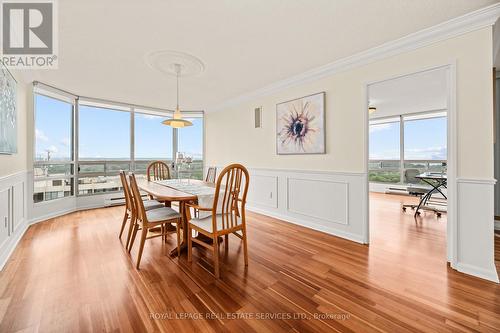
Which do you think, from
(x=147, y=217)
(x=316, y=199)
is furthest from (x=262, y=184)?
(x=147, y=217)

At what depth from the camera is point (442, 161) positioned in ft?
18.7

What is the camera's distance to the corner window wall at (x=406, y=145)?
228 inches

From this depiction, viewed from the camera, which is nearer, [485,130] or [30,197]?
[485,130]

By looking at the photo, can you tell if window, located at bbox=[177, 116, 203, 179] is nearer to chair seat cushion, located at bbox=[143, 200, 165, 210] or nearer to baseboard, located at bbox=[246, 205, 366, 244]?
baseboard, located at bbox=[246, 205, 366, 244]

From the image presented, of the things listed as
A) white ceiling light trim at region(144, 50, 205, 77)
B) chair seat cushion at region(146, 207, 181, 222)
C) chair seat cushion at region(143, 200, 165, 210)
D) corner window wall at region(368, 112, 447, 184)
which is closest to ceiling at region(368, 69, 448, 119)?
corner window wall at region(368, 112, 447, 184)

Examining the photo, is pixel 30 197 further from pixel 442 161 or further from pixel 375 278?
pixel 442 161

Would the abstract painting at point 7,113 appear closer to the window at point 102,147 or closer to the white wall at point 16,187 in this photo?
the white wall at point 16,187

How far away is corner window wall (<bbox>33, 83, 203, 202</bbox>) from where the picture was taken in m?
3.82

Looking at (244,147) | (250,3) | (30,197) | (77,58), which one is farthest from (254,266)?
(30,197)

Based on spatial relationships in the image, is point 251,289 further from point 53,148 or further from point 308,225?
point 53,148

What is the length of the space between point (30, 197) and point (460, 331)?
5.52 meters

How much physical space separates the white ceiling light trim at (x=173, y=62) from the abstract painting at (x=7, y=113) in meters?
1.51

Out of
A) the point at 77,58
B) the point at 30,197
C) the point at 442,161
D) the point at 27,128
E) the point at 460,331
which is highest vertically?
the point at 77,58

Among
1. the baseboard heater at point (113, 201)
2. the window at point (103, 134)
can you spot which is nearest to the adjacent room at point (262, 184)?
the window at point (103, 134)
